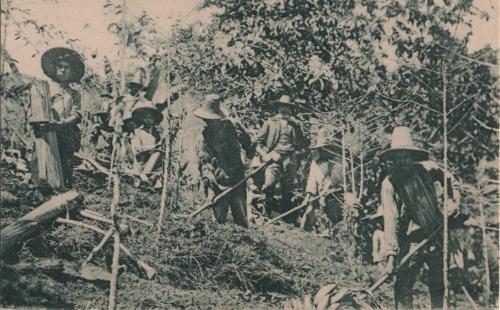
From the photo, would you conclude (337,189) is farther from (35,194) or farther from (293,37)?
(35,194)

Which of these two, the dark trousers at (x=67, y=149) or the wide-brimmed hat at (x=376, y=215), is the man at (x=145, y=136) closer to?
the dark trousers at (x=67, y=149)

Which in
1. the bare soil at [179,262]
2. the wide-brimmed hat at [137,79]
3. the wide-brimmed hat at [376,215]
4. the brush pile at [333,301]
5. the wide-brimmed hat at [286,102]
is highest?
the wide-brimmed hat at [137,79]

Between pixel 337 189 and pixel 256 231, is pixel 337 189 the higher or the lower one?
the higher one

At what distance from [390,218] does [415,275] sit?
55cm

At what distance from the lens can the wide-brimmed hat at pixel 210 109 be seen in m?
5.59

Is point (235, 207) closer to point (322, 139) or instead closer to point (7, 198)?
point (322, 139)

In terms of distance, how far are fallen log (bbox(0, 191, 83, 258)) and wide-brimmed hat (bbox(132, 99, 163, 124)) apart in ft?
4.74

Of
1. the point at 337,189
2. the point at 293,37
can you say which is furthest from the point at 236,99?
the point at 337,189

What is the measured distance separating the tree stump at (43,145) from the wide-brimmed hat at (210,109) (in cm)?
137

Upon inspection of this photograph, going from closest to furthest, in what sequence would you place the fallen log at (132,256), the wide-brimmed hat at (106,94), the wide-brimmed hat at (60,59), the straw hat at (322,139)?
1. the fallen log at (132,256)
2. the wide-brimmed hat at (60,59)
3. the wide-brimmed hat at (106,94)
4. the straw hat at (322,139)

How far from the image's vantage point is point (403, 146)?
5445 mm

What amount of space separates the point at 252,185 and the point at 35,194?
7.48 ft

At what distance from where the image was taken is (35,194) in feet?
15.1

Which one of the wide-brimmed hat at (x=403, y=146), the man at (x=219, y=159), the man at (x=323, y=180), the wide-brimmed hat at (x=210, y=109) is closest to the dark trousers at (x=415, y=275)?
the wide-brimmed hat at (x=403, y=146)
